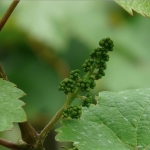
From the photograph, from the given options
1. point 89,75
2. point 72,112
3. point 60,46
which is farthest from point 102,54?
point 60,46

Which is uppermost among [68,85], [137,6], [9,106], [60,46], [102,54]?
[137,6]

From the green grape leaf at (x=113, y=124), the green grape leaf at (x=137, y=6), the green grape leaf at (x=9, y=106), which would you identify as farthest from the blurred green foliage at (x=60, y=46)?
the green grape leaf at (x=137, y=6)

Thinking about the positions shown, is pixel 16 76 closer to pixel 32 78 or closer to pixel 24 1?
pixel 32 78

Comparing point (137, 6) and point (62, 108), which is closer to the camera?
point (137, 6)

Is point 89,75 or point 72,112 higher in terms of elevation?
point 89,75

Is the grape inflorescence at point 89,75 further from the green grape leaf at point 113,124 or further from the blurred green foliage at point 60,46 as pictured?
the blurred green foliage at point 60,46

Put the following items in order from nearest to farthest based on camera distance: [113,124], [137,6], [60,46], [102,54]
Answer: [137,6] < [102,54] < [113,124] < [60,46]

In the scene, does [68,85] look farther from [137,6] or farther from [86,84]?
[137,6]

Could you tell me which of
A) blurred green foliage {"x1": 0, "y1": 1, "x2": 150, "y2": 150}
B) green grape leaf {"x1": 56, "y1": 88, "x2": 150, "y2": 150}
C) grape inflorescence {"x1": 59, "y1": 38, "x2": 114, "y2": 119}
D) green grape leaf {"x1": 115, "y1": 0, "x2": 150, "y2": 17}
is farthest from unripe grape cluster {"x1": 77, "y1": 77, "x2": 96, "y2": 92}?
blurred green foliage {"x1": 0, "y1": 1, "x2": 150, "y2": 150}
